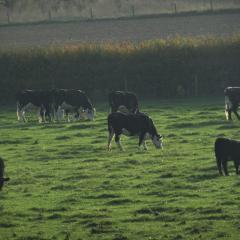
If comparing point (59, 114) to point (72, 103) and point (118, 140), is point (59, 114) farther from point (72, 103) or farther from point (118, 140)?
point (118, 140)

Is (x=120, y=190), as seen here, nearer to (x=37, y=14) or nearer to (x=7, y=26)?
(x=7, y=26)

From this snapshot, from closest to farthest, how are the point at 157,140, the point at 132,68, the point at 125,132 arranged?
the point at 157,140, the point at 125,132, the point at 132,68

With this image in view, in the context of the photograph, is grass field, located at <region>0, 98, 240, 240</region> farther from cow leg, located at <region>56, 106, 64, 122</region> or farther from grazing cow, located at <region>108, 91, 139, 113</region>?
grazing cow, located at <region>108, 91, 139, 113</region>

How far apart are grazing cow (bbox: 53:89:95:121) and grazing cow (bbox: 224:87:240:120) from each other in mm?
6153

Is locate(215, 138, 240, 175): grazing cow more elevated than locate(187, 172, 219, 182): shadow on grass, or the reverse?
locate(215, 138, 240, 175): grazing cow

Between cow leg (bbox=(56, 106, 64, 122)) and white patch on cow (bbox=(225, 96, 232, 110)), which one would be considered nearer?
white patch on cow (bbox=(225, 96, 232, 110))

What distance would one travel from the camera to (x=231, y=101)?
44656 millimetres

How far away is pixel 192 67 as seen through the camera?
58.6 metres

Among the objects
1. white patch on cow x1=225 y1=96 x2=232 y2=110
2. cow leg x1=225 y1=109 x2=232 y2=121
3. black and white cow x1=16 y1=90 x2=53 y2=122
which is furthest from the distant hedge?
cow leg x1=225 y1=109 x2=232 y2=121

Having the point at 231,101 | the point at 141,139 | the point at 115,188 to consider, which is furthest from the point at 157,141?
the point at 231,101

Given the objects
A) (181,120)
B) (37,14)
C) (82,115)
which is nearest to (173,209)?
(181,120)

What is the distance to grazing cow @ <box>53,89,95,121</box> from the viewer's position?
46.7 meters

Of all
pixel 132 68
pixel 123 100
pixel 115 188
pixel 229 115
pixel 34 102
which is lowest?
pixel 229 115

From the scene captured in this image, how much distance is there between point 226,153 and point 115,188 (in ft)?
12.6
